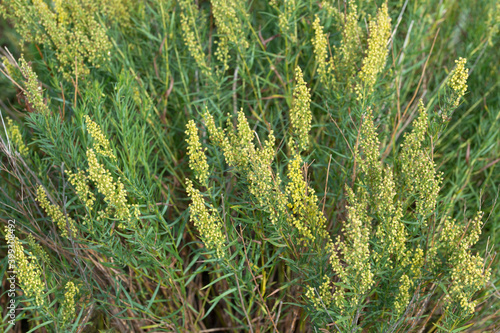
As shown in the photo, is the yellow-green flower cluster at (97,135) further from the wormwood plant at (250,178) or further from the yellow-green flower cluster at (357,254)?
the yellow-green flower cluster at (357,254)

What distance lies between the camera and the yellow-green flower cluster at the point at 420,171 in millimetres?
1232

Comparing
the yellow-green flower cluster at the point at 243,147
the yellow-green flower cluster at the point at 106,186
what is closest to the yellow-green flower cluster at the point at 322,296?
the yellow-green flower cluster at the point at 243,147

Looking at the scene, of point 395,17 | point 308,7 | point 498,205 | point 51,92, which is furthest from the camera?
point 395,17

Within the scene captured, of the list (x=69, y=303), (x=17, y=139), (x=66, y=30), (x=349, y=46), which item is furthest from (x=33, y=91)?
(x=349, y=46)

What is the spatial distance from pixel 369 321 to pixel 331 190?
1.73 feet

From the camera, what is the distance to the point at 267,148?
1243mm

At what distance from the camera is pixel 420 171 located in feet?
4.15

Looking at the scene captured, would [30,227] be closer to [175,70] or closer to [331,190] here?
[175,70]

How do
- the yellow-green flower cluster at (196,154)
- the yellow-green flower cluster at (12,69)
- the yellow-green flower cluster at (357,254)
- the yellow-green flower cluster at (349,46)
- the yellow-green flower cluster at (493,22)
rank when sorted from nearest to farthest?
the yellow-green flower cluster at (357,254)
the yellow-green flower cluster at (196,154)
the yellow-green flower cluster at (349,46)
the yellow-green flower cluster at (12,69)
the yellow-green flower cluster at (493,22)

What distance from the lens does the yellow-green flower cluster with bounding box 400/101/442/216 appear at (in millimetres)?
1232

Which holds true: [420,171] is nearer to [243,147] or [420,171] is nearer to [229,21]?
[243,147]

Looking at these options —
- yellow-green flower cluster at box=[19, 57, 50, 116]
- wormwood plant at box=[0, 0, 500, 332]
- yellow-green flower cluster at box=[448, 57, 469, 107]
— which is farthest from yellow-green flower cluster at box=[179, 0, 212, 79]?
yellow-green flower cluster at box=[448, 57, 469, 107]

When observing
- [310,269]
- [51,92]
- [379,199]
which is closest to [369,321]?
[310,269]

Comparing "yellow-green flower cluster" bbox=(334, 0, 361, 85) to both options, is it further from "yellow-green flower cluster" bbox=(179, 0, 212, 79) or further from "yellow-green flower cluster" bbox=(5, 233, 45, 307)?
"yellow-green flower cluster" bbox=(5, 233, 45, 307)
